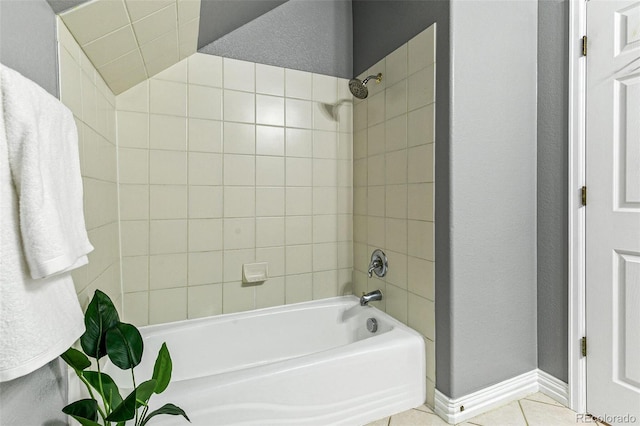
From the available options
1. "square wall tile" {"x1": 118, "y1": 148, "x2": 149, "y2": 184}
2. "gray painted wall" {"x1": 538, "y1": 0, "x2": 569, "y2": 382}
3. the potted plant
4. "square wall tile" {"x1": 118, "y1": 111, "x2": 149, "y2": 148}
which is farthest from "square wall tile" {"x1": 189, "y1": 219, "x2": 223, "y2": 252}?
"gray painted wall" {"x1": 538, "y1": 0, "x2": 569, "y2": 382}

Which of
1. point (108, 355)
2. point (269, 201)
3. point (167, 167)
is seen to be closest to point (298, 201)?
point (269, 201)

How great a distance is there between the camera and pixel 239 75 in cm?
195

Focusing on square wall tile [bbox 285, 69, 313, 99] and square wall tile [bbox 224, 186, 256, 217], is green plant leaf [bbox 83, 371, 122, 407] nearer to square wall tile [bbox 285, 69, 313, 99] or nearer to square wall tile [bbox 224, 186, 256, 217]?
square wall tile [bbox 224, 186, 256, 217]

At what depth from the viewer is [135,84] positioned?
1.73 m

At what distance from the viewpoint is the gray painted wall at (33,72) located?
753 millimetres

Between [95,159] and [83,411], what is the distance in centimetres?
95

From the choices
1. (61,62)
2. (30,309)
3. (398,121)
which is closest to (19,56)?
(61,62)

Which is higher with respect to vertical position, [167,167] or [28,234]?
[167,167]

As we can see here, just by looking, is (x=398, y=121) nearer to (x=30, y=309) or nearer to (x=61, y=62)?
(x=61, y=62)

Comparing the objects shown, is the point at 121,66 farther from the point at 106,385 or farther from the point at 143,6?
the point at 106,385

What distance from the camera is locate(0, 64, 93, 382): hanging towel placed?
625mm

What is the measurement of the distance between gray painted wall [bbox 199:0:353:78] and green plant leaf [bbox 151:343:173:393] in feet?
5.39

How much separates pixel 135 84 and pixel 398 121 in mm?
1416

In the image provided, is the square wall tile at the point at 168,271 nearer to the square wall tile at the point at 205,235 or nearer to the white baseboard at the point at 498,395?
the square wall tile at the point at 205,235
